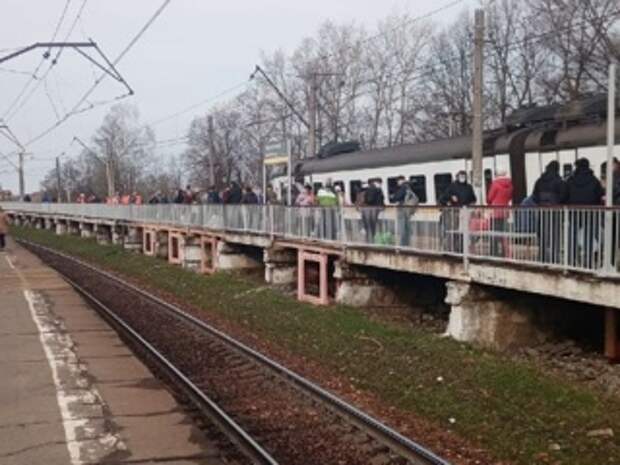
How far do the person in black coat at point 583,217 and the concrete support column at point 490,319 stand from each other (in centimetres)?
236

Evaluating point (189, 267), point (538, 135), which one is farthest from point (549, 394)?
point (189, 267)

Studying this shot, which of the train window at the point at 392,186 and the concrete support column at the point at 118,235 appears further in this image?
the concrete support column at the point at 118,235

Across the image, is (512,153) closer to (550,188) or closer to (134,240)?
(550,188)

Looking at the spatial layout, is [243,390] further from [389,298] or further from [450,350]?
[389,298]

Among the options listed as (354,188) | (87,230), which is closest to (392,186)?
(354,188)

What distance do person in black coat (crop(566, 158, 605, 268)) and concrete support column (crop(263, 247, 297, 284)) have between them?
11.8m

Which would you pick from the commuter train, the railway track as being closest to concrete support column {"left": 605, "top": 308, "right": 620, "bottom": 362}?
the railway track

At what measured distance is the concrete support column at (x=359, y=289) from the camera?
59.4 ft

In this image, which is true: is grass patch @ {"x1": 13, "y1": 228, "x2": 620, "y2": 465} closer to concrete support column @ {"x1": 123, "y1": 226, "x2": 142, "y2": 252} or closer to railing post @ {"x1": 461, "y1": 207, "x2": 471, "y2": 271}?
railing post @ {"x1": 461, "y1": 207, "x2": 471, "y2": 271}

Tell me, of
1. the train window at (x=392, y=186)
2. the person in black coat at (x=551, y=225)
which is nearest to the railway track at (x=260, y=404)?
the person in black coat at (x=551, y=225)

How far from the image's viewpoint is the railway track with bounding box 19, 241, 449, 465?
8422 mm

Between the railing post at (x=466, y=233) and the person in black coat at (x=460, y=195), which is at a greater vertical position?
the person in black coat at (x=460, y=195)

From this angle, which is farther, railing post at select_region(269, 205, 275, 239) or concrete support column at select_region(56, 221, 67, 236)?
concrete support column at select_region(56, 221, 67, 236)

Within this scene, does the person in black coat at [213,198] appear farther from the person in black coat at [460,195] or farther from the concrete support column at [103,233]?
the concrete support column at [103,233]
